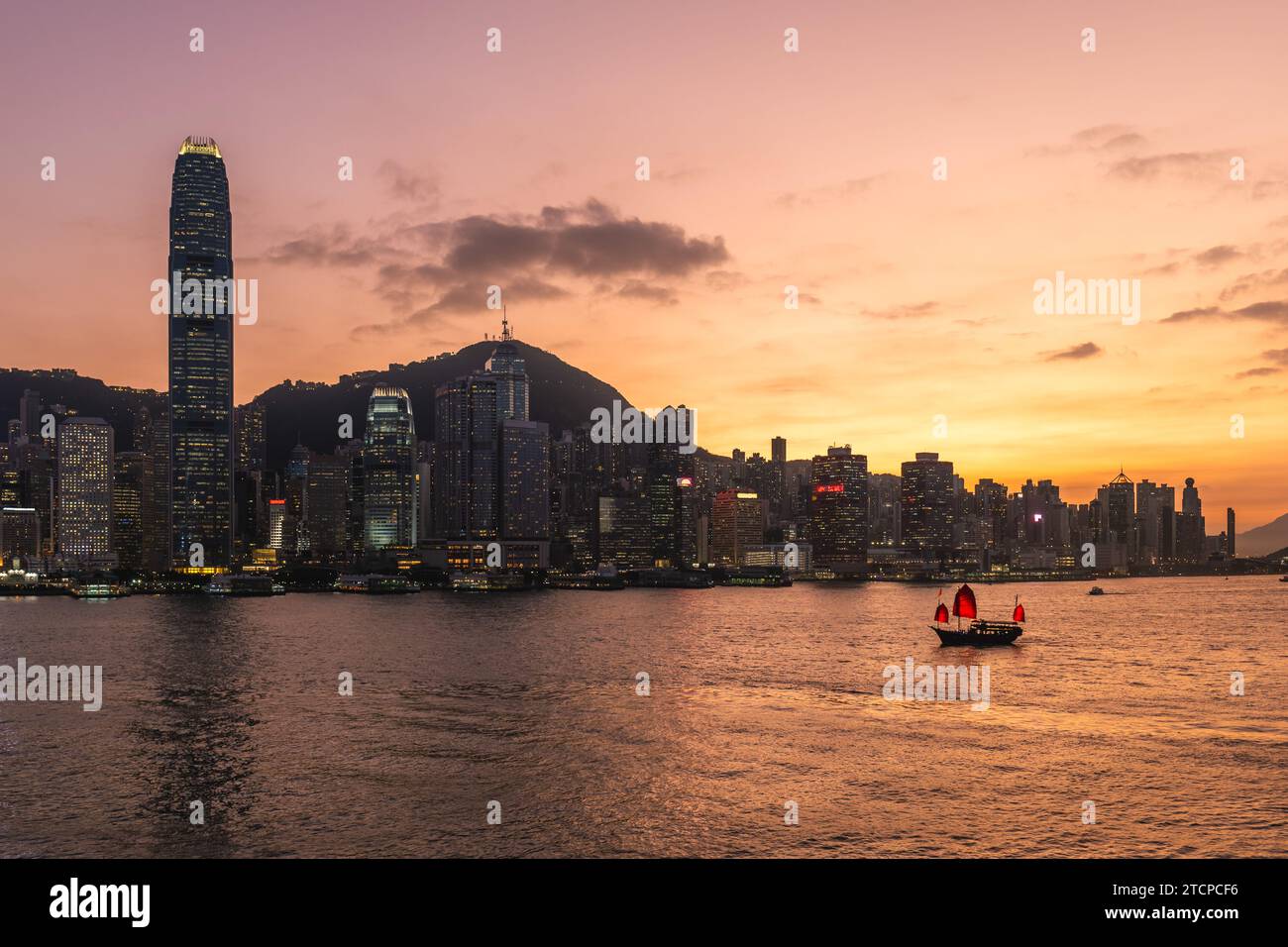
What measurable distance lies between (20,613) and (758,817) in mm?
170473

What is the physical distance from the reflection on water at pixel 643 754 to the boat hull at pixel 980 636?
7.39 meters

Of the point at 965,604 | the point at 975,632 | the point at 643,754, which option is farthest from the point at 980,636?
the point at 643,754

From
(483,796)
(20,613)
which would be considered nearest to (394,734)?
(483,796)

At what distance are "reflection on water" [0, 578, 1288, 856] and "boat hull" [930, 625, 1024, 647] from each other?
7.39m

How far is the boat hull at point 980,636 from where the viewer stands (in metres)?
102

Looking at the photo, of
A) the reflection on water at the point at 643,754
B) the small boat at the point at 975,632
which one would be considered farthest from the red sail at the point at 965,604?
the reflection on water at the point at 643,754

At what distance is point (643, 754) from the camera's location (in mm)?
44656

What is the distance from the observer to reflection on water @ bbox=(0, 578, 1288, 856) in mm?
32000

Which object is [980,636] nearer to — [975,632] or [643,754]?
[975,632]

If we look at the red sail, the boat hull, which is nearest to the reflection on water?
the boat hull

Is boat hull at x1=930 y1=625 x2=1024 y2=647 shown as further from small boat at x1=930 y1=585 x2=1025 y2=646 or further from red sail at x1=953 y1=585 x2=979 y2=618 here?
red sail at x1=953 y1=585 x2=979 y2=618

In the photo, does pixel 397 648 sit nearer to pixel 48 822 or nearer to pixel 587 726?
pixel 587 726
